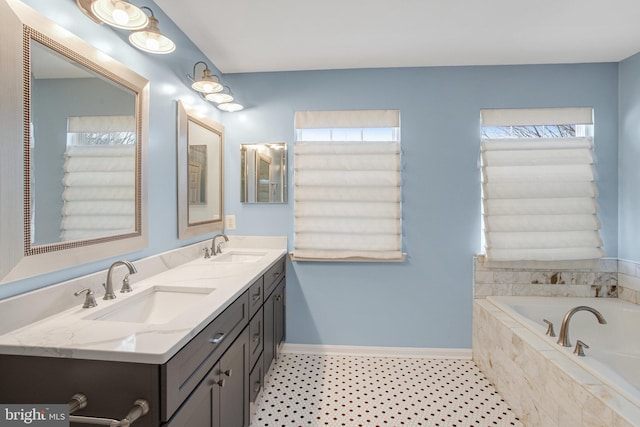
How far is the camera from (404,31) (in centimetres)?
207

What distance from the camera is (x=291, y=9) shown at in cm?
184

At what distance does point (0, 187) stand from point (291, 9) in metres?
1.66

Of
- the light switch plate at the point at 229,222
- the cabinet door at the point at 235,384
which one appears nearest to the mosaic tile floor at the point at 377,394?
the cabinet door at the point at 235,384

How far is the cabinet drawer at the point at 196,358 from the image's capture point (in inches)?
36.0

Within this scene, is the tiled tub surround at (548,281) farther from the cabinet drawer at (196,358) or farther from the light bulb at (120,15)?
the light bulb at (120,15)

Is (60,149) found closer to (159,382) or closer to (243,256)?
(159,382)

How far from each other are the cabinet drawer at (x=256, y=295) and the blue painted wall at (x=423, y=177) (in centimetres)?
77

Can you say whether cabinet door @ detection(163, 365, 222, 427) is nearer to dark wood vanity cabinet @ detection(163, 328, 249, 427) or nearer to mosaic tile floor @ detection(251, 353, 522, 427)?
dark wood vanity cabinet @ detection(163, 328, 249, 427)

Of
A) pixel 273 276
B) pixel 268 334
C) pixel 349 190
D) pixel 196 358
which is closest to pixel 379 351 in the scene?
pixel 268 334

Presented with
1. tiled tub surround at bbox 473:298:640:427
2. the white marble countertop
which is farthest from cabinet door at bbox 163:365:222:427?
tiled tub surround at bbox 473:298:640:427

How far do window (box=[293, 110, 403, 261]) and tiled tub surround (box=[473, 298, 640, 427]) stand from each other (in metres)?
0.89

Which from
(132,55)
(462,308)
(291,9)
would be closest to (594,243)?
(462,308)

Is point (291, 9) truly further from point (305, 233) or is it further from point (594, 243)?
point (594, 243)

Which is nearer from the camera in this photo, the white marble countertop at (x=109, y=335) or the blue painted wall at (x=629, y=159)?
the white marble countertop at (x=109, y=335)
